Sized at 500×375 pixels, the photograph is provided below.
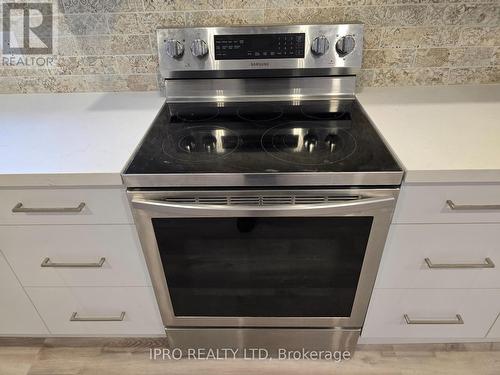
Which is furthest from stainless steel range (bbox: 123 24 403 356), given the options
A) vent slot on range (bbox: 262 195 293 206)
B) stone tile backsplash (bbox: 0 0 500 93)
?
stone tile backsplash (bbox: 0 0 500 93)

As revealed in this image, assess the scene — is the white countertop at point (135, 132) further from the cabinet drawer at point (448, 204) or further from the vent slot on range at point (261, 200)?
the vent slot on range at point (261, 200)

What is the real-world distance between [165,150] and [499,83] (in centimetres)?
134

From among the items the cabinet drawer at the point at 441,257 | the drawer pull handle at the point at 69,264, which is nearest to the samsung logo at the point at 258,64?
the cabinet drawer at the point at 441,257

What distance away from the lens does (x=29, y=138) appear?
3.35 feet

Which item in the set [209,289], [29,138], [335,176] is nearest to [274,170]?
[335,176]

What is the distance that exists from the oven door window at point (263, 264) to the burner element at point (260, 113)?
395 mm

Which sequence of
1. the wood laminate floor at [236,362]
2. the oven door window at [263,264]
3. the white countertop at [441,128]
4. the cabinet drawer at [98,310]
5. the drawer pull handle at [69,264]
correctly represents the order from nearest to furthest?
the white countertop at [441,128] < the oven door window at [263,264] < the drawer pull handle at [69,264] < the cabinet drawer at [98,310] < the wood laminate floor at [236,362]

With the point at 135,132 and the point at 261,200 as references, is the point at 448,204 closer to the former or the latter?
the point at 261,200

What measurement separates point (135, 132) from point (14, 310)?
853 millimetres

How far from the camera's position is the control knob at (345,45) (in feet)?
3.74

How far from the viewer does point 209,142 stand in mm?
988

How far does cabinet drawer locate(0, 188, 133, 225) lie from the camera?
2.96 ft

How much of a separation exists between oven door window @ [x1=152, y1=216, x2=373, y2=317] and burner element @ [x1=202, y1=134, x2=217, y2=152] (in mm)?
211

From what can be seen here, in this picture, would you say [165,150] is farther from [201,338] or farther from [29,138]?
[201,338]
